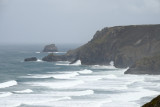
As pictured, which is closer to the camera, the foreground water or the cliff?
the foreground water

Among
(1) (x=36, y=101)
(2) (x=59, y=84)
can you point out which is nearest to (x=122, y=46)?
(2) (x=59, y=84)

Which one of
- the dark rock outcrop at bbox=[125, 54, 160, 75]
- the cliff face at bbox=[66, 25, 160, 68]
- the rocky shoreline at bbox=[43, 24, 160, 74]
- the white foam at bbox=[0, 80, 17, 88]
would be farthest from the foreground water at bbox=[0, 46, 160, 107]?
the cliff face at bbox=[66, 25, 160, 68]

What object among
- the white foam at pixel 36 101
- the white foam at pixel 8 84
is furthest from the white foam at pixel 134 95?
the white foam at pixel 8 84

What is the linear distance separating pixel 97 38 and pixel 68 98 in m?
81.3

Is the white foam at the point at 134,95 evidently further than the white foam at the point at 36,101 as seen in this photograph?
Yes

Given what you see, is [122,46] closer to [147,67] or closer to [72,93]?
[147,67]

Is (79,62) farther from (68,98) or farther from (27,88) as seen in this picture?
(68,98)

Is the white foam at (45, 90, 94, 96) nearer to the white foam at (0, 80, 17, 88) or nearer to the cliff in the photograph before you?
the white foam at (0, 80, 17, 88)

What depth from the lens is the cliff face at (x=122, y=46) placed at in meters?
119

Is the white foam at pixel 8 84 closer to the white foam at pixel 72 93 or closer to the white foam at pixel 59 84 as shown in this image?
the white foam at pixel 59 84

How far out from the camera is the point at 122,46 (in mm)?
126438

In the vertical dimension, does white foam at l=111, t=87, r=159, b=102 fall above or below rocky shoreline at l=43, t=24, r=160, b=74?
below

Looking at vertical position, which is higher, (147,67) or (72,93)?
(147,67)

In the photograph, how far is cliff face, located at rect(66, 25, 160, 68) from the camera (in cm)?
11852
